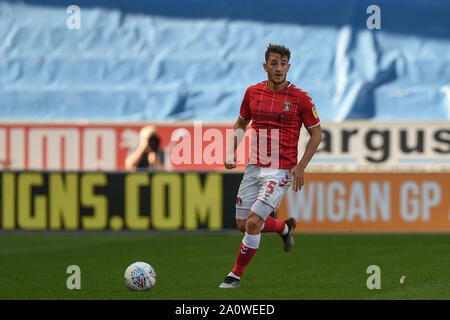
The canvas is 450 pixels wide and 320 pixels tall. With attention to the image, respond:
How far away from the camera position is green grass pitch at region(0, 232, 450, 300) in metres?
7.80

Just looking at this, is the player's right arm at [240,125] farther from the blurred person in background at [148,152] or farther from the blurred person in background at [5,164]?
the blurred person in background at [5,164]

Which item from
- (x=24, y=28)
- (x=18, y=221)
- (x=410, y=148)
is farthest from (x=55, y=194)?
(x=24, y=28)

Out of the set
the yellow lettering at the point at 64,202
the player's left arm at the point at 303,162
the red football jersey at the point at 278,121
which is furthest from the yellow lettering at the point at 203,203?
the player's left arm at the point at 303,162

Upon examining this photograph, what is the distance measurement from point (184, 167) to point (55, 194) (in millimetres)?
3308

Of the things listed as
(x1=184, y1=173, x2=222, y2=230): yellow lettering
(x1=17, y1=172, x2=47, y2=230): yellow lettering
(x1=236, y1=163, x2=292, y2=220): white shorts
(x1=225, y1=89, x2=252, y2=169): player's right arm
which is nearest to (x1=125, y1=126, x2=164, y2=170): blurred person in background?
(x1=184, y1=173, x2=222, y2=230): yellow lettering

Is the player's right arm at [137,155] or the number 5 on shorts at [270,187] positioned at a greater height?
the number 5 on shorts at [270,187]

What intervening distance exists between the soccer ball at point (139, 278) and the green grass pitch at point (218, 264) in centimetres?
8

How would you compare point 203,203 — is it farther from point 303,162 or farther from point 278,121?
point 303,162

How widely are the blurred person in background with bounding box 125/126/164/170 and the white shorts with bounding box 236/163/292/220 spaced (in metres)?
8.99

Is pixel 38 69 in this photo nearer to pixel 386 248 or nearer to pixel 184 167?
pixel 184 167

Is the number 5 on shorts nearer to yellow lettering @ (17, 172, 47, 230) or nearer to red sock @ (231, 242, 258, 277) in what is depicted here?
red sock @ (231, 242, 258, 277)

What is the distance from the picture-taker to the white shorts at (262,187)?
8.00 meters

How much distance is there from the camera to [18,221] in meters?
14.6

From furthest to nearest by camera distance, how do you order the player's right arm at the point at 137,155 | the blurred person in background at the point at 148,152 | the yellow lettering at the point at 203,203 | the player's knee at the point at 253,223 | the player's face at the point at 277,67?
the player's right arm at the point at 137,155, the blurred person in background at the point at 148,152, the yellow lettering at the point at 203,203, the player's knee at the point at 253,223, the player's face at the point at 277,67
